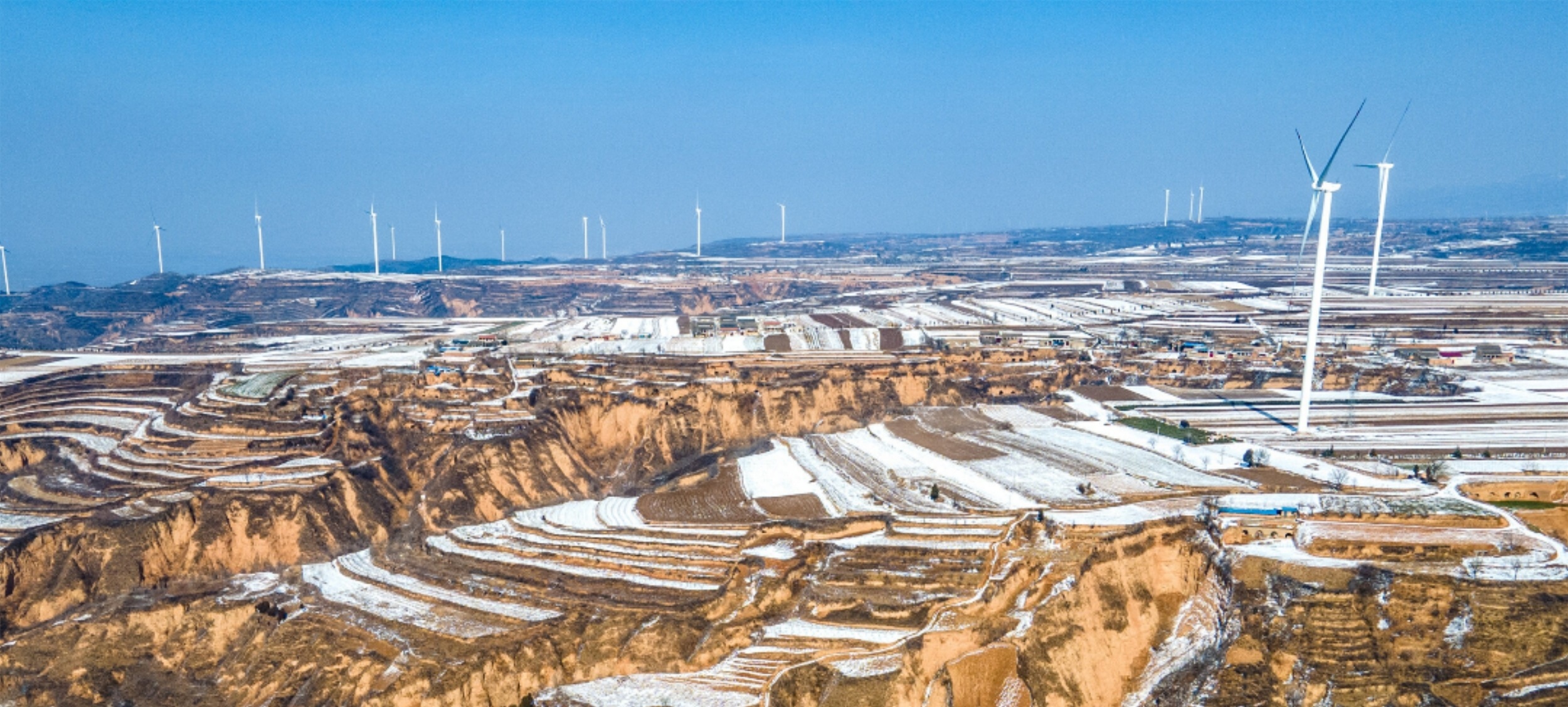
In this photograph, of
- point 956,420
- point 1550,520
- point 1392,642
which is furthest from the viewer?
point 956,420

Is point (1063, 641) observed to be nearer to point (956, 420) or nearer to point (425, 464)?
point (956, 420)

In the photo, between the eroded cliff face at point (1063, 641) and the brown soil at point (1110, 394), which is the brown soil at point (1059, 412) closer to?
the brown soil at point (1110, 394)

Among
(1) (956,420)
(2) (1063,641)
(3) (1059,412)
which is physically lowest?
(2) (1063,641)

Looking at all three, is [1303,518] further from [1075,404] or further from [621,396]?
[621,396]

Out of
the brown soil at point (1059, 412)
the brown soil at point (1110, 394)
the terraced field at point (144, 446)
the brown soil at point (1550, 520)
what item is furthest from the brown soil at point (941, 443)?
the terraced field at point (144, 446)

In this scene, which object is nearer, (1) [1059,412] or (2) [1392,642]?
(2) [1392,642]

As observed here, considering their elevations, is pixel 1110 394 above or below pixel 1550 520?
below

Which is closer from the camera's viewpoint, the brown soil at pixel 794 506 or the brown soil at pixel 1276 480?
the brown soil at pixel 1276 480

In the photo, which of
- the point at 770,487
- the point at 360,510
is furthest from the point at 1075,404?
the point at 360,510

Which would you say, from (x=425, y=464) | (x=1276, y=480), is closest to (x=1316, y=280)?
(x=1276, y=480)
